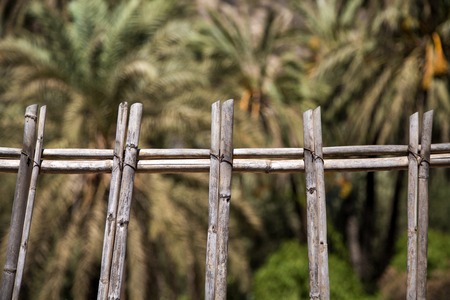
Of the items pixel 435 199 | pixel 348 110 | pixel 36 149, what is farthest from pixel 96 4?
pixel 435 199

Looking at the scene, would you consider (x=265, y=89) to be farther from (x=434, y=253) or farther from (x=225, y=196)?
(x=225, y=196)

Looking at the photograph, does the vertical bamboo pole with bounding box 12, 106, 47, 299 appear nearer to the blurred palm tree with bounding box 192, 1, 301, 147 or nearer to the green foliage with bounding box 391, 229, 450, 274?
the blurred palm tree with bounding box 192, 1, 301, 147

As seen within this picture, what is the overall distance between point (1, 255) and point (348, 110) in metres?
9.02

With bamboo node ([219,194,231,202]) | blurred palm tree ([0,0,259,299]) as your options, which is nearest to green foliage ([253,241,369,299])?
blurred palm tree ([0,0,259,299])

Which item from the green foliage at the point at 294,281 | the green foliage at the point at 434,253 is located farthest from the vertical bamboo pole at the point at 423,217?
the green foliage at the point at 434,253

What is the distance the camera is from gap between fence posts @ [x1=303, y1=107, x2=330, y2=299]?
4.35 meters

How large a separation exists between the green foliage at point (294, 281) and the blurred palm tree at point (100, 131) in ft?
14.6

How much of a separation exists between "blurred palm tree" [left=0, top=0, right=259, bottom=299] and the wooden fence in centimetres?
654

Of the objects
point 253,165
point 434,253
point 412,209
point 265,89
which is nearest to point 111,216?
point 253,165

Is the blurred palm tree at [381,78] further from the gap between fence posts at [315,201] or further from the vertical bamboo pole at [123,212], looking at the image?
the vertical bamboo pole at [123,212]

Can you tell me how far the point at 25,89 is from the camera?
1148 centimetres

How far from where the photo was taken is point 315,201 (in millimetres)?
4426

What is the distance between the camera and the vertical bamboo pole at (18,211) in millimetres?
4434

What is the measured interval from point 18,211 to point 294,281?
1248 centimetres
